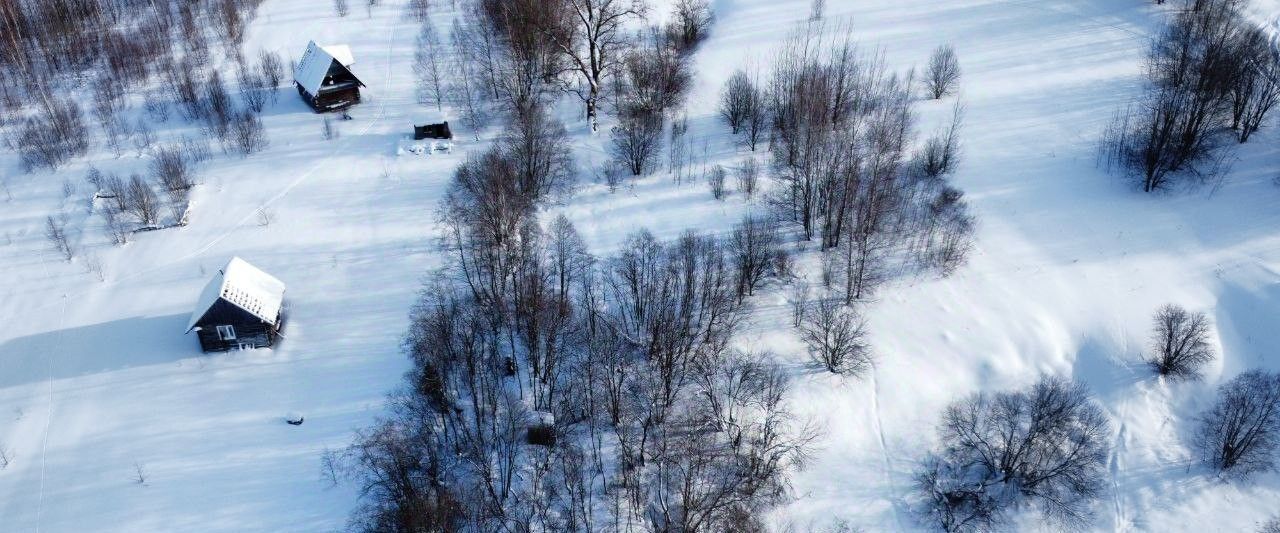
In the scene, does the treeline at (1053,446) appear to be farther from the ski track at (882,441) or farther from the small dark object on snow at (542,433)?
the small dark object on snow at (542,433)

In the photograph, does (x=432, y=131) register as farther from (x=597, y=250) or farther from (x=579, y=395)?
(x=579, y=395)

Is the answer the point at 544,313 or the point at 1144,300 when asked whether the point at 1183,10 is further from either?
the point at 544,313

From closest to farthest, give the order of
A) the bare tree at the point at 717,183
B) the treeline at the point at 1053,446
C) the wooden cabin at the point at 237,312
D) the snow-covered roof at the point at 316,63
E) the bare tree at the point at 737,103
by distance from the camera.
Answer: the treeline at the point at 1053,446 < the wooden cabin at the point at 237,312 < the bare tree at the point at 717,183 < the bare tree at the point at 737,103 < the snow-covered roof at the point at 316,63

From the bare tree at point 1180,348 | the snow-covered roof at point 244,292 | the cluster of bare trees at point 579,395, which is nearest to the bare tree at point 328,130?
the cluster of bare trees at point 579,395

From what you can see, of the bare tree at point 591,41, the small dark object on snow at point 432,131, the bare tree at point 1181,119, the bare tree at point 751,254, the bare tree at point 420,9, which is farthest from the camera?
the bare tree at point 420,9

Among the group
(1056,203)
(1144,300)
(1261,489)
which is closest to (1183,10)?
(1056,203)
